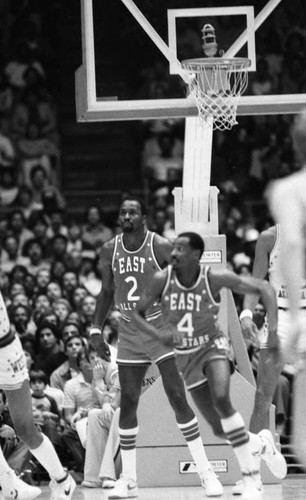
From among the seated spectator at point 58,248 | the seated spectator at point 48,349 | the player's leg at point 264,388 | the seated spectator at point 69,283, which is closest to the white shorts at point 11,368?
the player's leg at point 264,388

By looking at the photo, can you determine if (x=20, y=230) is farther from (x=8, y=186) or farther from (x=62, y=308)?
(x=62, y=308)

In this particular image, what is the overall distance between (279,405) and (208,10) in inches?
152

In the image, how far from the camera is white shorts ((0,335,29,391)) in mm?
8828

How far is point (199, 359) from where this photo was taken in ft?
30.2

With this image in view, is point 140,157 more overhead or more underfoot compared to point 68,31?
more underfoot

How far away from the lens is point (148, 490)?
1099cm

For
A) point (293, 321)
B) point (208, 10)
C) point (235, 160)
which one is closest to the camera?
point (293, 321)

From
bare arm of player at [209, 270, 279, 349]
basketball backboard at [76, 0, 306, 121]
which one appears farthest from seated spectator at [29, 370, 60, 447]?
bare arm of player at [209, 270, 279, 349]

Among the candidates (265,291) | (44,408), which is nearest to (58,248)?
(44,408)

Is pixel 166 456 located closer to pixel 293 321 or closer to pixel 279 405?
pixel 279 405

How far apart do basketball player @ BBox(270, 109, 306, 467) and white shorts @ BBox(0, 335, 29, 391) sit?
2.92 metres

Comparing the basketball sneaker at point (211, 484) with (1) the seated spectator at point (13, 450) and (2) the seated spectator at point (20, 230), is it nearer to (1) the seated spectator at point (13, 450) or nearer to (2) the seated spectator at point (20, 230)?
(1) the seated spectator at point (13, 450)

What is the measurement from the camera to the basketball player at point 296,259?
6.09m

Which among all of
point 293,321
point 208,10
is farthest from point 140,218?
point 293,321
